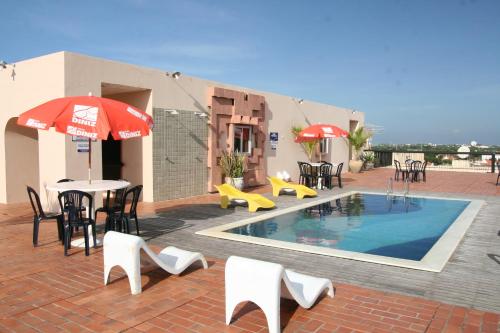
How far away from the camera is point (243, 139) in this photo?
49.0 feet

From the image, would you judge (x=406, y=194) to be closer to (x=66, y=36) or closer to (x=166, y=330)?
(x=166, y=330)

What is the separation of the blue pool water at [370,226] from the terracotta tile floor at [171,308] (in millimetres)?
2404

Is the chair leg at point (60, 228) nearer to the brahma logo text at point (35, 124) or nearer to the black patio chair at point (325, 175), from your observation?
the brahma logo text at point (35, 124)

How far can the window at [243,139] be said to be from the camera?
47.7 ft

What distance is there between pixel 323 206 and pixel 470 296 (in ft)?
22.6

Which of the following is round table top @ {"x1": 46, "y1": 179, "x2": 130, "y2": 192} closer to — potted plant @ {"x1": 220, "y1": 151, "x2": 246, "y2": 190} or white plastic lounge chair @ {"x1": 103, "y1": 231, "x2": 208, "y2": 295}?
white plastic lounge chair @ {"x1": 103, "y1": 231, "x2": 208, "y2": 295}

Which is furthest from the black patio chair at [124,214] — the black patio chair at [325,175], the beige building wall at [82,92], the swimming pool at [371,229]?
the black patio chair at [325,175]

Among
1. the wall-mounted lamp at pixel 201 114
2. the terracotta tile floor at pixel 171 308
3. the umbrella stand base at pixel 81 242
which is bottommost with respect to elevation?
the terracotta tile floor at pixel 171 308

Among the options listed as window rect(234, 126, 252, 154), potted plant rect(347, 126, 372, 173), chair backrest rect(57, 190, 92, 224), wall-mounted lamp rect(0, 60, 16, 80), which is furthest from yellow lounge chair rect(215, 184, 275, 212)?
potted plant rect(347, 126, 372, 173)

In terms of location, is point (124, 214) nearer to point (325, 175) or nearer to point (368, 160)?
point (325, 175)

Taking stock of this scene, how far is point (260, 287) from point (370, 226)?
603 cm

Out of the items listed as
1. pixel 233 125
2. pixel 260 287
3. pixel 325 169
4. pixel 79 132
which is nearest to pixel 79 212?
pixel 79 132

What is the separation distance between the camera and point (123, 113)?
622 centimetres

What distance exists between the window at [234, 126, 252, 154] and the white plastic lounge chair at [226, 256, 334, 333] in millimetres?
10735
